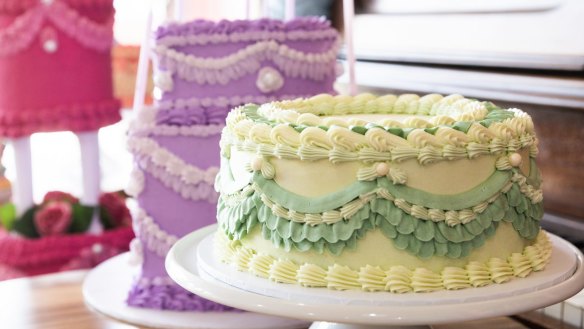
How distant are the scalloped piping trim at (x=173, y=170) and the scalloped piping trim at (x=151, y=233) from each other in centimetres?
7

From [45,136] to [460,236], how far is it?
411 centimetres

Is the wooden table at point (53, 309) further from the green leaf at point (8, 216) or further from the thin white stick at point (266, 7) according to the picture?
the thin white stick at point (266, 7)

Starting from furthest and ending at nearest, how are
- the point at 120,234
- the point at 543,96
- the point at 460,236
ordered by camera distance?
the point at 120,234, the point at 543,96, the point at 460,236

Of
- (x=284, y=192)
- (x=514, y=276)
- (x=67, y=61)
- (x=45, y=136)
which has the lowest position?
(x=45, y=136)

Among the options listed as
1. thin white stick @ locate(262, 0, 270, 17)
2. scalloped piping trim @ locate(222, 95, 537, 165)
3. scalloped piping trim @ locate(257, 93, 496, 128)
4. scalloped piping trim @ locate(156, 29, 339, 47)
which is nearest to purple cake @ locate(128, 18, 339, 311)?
scalloped piping trim @ locate(156, 29, 339, 47)

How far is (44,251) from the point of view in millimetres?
1920

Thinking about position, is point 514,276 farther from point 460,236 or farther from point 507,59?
point 507,59

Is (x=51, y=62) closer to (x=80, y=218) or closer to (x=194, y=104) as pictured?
(x=80, y=218)

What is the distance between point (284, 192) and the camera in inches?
41.7

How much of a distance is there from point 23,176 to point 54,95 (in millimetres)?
212

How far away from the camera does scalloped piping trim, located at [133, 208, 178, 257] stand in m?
1.55

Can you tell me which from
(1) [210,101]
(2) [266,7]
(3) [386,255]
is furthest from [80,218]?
(3) [386,255]

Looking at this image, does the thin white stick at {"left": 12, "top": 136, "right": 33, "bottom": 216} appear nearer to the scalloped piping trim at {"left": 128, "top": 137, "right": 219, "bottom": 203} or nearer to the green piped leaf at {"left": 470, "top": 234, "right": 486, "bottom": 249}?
the scalloped piping trim at {"left": 128, "top": 137, "right": 219, "bottom": 203}

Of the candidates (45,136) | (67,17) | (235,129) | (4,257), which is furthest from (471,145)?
(45,136)
